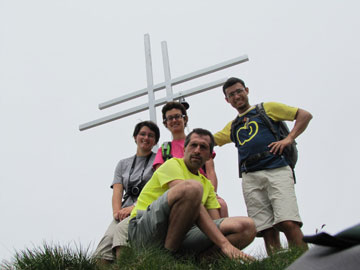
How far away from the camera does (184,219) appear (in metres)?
3.04

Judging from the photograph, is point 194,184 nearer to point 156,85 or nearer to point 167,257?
point 167,257

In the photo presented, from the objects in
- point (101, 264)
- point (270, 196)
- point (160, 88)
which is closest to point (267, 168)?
point (270, 196)

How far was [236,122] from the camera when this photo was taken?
437 cm

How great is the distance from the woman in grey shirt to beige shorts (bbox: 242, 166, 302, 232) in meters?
1.00

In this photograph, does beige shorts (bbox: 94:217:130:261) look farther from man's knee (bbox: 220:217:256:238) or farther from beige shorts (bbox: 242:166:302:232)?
beige shorts (bbox: 242:166:302:232)

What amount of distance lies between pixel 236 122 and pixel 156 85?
2.46m

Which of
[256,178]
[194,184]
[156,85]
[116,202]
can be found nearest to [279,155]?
[256,178]

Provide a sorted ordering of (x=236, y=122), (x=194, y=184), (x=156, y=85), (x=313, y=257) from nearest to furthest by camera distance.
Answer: (x=313, y=257), (x=194, y=184), (x=236, y=122), (x=156, y=85)

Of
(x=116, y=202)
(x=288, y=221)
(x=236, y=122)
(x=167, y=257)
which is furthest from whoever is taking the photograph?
(x=236, y=122)

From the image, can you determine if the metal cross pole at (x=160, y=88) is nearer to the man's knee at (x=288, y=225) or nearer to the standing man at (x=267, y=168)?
the standing man at (x=267, y=168)

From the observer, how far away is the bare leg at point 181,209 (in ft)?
9.86

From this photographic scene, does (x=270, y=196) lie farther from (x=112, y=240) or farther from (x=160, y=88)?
(x=160, y=88)

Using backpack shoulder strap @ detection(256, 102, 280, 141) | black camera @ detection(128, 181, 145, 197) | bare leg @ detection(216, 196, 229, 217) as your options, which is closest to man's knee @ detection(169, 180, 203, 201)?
bare leg @ detection(216, 196, 229, 217)

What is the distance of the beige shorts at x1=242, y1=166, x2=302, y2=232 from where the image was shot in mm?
3832
